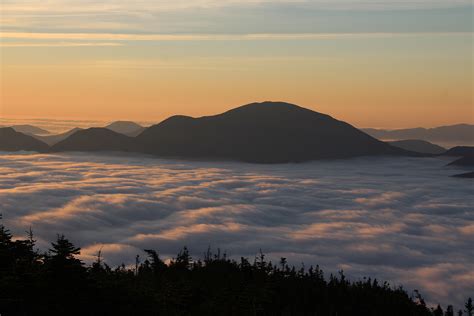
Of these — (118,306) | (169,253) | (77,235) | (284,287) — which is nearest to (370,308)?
(284,287)

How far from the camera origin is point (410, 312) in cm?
9031

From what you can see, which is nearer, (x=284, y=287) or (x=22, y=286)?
(x=22, y=286)

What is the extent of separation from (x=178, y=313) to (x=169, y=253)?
125m

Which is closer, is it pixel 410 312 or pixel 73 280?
→ pixel 73 280

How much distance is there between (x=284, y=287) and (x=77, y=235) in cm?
12338

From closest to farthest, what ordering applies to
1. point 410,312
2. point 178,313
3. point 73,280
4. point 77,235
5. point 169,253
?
1. point 73,280
2. point 178,313
3. point 410,312
4. point 169,253
5. point 77,235

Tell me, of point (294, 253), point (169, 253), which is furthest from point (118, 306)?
point (294, 253)

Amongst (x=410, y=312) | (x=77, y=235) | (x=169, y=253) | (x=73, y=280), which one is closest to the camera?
(x=73, y=280)

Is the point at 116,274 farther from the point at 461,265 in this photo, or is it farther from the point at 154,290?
the point at 461,265

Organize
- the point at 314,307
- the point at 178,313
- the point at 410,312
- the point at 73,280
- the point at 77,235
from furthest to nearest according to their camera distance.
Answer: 1. the point at 77,235
2. the point at 410,312
3. the point at 314,307
4. the point at 178,313
5. the point at 73,280

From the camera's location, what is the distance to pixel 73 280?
4525 centimetres

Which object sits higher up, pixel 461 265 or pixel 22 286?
pixel 22 286

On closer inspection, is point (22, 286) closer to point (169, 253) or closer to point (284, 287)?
point (284, 287)

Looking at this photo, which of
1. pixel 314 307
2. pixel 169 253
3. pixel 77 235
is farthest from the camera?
pixel 77 235
